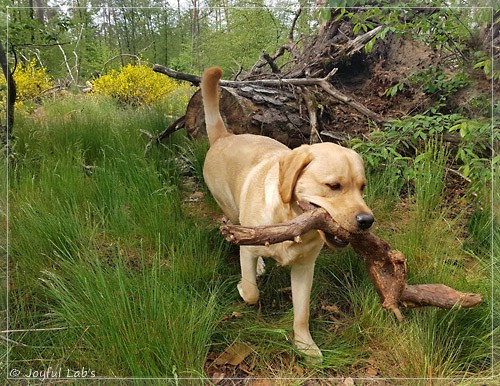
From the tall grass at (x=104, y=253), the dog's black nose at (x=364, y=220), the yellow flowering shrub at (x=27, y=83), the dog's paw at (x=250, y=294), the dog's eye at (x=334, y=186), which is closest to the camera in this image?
the dog's black nose at (x=364, y=220)

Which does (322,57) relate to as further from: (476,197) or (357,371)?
(357,371)

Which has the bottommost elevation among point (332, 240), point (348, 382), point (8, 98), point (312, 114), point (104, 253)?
point (348, 382)

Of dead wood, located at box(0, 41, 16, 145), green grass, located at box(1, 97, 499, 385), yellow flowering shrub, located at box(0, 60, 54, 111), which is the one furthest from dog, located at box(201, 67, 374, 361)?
dead wood, located at box(0, 41, 16, 145)

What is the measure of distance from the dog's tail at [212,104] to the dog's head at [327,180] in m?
0.71

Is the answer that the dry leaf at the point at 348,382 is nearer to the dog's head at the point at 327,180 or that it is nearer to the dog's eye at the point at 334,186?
the dog's head at the point at 327,180

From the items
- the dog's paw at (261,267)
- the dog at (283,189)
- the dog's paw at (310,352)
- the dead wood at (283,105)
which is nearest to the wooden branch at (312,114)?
the dead wood at (283,105)

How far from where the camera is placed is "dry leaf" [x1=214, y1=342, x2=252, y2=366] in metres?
1.89

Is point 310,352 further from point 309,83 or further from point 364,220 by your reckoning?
point 309,83

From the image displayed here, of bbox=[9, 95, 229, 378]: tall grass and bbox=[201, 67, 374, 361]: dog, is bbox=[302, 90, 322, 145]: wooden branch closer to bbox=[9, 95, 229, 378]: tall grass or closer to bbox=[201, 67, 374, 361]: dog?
bbox=[201, 67, 374, 361]: dog

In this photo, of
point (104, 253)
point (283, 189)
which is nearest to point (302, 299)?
point (283, 189)

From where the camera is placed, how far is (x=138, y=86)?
7.18 ft

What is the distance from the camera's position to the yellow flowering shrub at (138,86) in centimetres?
214

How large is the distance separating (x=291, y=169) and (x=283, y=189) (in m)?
0.09

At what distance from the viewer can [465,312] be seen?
1.92m
